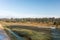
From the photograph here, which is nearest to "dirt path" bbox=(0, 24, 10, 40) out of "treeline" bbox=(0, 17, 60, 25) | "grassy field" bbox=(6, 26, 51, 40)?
"grassy field" bbox=(6, 26, 51, 40)

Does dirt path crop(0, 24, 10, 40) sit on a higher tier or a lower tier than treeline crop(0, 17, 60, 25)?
lower

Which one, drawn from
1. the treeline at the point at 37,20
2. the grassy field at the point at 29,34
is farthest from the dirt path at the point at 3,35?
the treeline at the point at 37,20

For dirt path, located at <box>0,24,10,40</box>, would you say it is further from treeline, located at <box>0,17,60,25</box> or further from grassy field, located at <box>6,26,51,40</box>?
treeline, located at <box>0,17,60,25</box>

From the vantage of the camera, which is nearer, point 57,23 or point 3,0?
point 57,23

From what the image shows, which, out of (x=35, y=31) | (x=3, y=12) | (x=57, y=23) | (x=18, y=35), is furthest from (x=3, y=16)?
(x=57, y=23)

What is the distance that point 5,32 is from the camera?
2451 millimetres

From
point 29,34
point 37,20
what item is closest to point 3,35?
point 29,34

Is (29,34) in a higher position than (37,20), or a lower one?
lower

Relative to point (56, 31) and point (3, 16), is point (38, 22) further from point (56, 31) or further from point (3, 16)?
point (3, 16)

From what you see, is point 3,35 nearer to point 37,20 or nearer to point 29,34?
point 29,34

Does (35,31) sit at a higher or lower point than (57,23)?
lower

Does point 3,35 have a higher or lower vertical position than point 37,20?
lower

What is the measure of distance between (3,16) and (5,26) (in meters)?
0.22

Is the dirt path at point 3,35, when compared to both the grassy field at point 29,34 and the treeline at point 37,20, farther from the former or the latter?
the treeline at point 37,20
